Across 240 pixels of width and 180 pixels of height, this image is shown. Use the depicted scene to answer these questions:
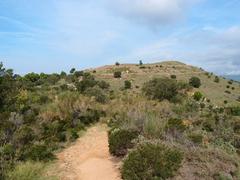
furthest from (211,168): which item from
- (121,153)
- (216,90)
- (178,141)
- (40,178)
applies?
(216,90)

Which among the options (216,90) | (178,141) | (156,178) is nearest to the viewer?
(156,178)

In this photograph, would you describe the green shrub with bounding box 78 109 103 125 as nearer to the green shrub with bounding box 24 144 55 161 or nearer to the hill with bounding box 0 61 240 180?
the hill with bounding box 0 61 240 180

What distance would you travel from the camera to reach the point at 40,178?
10.1 meters

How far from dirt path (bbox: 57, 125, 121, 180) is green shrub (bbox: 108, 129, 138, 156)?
1.03 feet

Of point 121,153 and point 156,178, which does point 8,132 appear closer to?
point 121,153

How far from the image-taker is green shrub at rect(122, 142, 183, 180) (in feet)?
30.5

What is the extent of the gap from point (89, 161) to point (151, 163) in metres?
3.32

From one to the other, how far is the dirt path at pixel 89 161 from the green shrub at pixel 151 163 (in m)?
0.81

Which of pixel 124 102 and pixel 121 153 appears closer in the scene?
pixel 121 153

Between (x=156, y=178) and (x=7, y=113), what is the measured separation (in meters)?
8.07

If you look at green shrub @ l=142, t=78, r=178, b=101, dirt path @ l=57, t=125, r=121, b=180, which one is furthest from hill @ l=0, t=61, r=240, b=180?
green shrub @ l=142, t=78, r=178, b=101

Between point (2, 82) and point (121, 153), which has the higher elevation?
point (2, 82)

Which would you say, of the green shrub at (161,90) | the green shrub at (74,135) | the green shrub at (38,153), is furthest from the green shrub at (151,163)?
the green shrub at (161,90)

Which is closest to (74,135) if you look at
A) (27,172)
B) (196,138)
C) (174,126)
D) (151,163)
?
(174,126)
